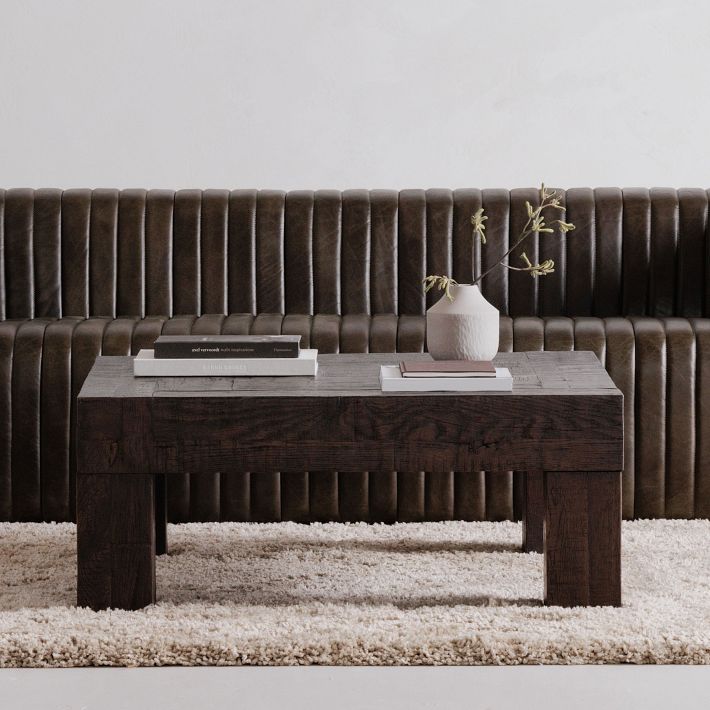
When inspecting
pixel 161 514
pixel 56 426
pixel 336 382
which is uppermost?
pixel 336 382

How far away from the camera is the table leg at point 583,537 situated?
2.36 meters

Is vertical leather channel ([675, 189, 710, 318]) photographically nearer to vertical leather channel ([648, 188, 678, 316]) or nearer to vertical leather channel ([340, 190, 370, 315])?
vertical leather channel ([648, 188, 678, 316])

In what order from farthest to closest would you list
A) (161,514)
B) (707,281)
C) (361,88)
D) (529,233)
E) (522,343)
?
1. (361,88)
2. (707,281)
3. (522,343)
4. (529,233)
5. (161,514)

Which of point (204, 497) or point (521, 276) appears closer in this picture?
point (204, 497)

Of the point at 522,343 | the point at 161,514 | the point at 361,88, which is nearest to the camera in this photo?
A: the point at 161,514

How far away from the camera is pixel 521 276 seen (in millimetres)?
3635

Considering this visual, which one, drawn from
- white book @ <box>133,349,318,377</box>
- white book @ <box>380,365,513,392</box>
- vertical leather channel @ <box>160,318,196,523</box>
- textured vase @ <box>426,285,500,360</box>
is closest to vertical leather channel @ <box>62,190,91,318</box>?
vertical leather channel @ <box>160,318,196,523</box>

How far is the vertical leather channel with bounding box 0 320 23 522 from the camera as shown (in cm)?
322

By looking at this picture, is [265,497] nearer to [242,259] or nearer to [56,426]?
[56,426]

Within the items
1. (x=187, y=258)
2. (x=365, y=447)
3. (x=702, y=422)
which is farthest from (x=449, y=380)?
(x=187, y=258)

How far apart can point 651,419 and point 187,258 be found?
148cm

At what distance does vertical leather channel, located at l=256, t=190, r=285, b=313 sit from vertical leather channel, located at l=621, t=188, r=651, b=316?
1.06 meters

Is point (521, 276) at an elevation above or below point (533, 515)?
above

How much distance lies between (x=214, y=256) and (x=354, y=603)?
4.89 feet
